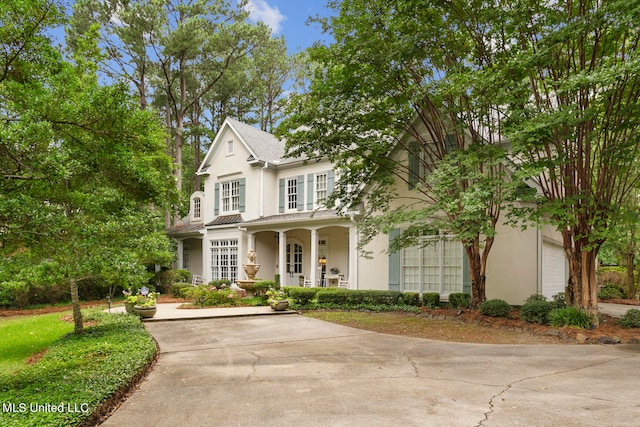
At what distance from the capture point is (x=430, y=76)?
12172mm

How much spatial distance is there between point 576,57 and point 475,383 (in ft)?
29.0

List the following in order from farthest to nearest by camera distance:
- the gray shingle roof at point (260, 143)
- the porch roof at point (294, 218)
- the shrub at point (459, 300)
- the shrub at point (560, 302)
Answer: the gray shingle roof at point (260, 143) → the porch roof at point (294, 218) → the shrub at point (459, 300) → the shrub at point (560, 302)

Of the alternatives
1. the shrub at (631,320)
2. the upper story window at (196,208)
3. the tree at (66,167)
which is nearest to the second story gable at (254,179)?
the upper story window at (196,208)

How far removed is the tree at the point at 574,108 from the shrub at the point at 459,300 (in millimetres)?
2861

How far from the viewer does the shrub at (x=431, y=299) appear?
1345cm

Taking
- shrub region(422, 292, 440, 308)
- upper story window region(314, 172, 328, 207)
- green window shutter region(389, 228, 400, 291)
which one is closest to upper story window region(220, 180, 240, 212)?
upper story window region(314, 172, 328, 207)

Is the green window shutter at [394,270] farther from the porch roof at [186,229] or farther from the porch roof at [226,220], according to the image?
the porch roof at [186,229]

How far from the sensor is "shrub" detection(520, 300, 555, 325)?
10.4 meters

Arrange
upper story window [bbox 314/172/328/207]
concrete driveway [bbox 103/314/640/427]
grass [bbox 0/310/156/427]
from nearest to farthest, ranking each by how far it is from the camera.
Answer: grass [bbox 0/310/156/427] < concrete driveway [bbox 103/314/640/427] < upper story window [bbox 314/172/328/207]

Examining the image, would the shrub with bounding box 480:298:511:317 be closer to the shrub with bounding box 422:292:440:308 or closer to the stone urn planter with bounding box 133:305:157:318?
the shrub with bounding box 422:292:440:308

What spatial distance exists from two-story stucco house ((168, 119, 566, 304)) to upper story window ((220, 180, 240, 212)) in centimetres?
5

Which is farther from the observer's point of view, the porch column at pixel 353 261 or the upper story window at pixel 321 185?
the upper story window at pixel 321 185

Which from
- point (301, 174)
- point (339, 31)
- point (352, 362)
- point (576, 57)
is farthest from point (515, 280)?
point (301, 174)

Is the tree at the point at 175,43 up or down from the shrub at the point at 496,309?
up
